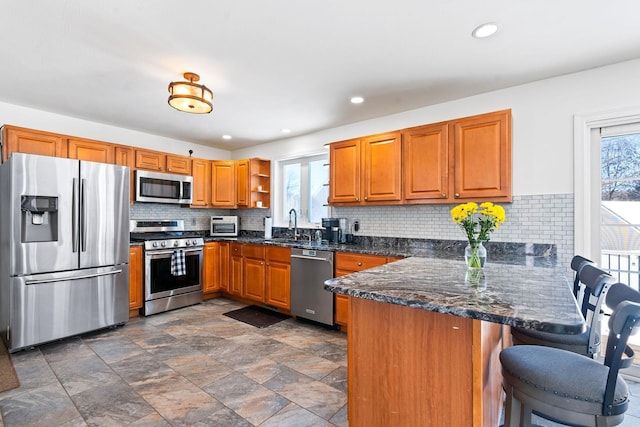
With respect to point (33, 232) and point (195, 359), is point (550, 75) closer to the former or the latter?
point (195, 359)

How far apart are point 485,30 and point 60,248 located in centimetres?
401

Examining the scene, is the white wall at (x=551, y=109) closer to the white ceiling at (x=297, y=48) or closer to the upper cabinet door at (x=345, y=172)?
the white ceiling at (x=297, y=48)

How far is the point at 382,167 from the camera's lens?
338cm

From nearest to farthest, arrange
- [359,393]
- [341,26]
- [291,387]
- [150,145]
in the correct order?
[359,393] < [341,26] < [291,387] < [150,145]

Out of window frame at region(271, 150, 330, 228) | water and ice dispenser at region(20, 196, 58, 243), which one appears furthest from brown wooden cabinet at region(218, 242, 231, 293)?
water and ice dispenser at region(20, 196, 58, 243)

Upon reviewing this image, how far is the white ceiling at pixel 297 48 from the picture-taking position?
1850 mm

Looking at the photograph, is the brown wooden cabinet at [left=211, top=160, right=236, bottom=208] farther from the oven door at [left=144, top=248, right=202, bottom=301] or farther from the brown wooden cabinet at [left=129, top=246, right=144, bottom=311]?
the brown wooden cabinet at [left=129, top=246, right=144, bottom=311]

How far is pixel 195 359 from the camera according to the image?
2.68 metres

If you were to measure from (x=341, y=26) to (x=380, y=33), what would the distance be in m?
0.28

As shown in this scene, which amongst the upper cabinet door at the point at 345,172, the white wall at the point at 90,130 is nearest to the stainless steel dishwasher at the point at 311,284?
the upper cabinet door at the point at 345,172

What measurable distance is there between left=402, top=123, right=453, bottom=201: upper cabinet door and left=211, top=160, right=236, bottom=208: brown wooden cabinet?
2.92 m

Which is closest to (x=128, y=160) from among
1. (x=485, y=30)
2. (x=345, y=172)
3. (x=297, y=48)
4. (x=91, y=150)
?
(x=91, y=150)

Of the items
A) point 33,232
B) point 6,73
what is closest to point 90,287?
point 33,232

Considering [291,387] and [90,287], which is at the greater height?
[90,287]
